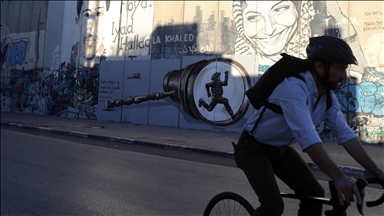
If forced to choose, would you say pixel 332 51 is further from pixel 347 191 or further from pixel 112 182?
pixel 112 182

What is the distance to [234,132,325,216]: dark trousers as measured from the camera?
2428mm

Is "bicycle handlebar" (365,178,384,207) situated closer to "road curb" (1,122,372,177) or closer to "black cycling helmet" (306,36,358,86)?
"black cycling helmet" (306,36,358,86)

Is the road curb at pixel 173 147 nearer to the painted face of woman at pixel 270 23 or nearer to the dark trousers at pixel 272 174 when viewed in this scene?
the dark trousers at pixel 272 174

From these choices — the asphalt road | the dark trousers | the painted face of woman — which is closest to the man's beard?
the dark trousers

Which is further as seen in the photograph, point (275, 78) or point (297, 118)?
point (275, 78)

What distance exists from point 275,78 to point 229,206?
1.11 metres

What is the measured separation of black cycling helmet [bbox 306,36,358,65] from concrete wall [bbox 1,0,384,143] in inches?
449

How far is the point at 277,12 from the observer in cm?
1496

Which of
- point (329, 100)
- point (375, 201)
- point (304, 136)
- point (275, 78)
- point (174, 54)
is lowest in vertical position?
point (375, 201)

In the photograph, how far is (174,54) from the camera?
1730cm

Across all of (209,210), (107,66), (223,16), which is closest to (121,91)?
(107,66)

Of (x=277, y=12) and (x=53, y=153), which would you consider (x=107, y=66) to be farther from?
(x=53, y=153)

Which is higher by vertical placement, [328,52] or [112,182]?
[328,52]

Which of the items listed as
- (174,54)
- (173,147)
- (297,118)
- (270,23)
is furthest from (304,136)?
(174,54)
